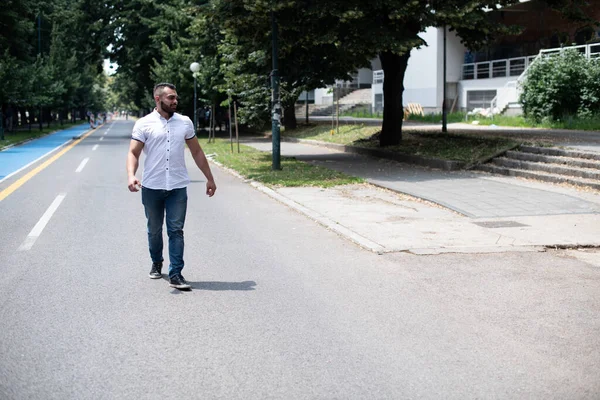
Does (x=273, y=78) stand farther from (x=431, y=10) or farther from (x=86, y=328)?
(x=86, y=328)

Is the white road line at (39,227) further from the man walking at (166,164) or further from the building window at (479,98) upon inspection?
the building window at (479,98)

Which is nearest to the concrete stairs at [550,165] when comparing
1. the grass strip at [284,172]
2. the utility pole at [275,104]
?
the grass strip at [284,172]

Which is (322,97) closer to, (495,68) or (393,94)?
(495,68)

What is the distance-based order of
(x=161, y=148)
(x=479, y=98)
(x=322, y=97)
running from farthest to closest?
(x=322, y=97) < (x=479, y=98) < (x=161, y=148)

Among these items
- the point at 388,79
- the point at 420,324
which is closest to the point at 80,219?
the point at 420,324

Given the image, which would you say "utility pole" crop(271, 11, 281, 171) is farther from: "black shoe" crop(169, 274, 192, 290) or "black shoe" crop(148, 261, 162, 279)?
"black shoe" crop(169, 274, 192, 290)

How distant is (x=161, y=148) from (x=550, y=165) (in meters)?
11.1

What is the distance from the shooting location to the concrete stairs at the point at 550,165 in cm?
1447

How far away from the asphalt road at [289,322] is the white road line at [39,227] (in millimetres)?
75

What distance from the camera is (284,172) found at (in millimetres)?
17781

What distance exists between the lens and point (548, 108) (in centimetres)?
2845

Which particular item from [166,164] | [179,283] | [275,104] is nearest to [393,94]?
[275,104]

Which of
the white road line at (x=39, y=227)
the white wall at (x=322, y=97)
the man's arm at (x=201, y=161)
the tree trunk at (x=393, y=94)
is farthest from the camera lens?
the white wall at (x=322, y=97)

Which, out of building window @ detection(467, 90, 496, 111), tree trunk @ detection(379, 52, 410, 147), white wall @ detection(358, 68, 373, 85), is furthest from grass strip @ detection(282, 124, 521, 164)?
white wall @ detection(358, 68, 373, 85)
